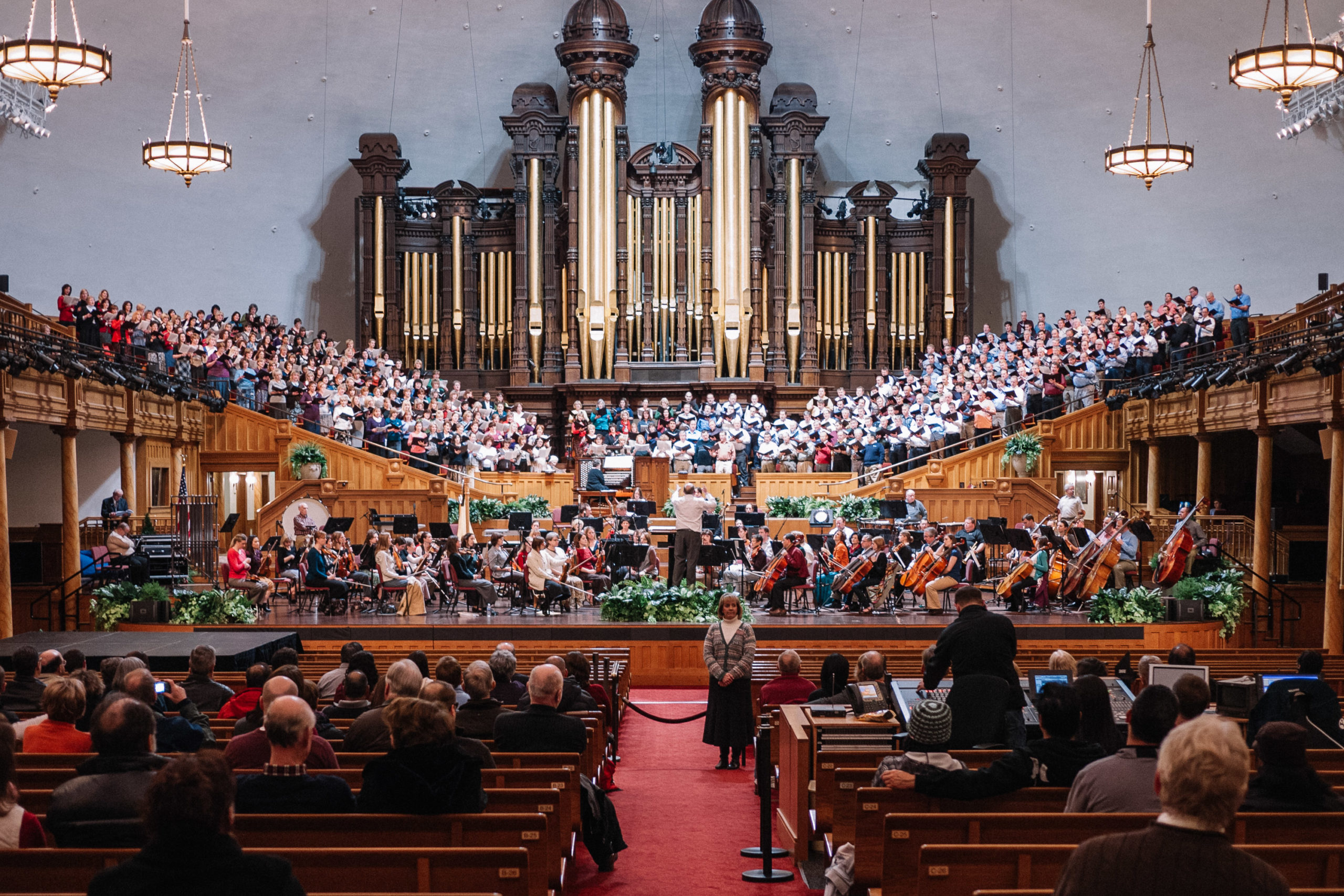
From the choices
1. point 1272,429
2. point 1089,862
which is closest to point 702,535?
point 1272,429

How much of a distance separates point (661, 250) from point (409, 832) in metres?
23.5

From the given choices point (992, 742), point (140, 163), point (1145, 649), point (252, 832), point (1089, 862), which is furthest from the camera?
point (140, 163)

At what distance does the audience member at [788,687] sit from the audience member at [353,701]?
260cm

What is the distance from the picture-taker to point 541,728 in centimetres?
583

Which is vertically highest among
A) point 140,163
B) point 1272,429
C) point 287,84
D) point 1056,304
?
point 287,84

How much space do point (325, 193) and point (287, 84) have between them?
234 cm

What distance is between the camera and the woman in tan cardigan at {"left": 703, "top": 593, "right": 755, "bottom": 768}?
862cm

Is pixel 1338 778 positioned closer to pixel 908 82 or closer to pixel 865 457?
pixel 865 457

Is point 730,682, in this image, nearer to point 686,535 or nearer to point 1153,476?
point 686,535

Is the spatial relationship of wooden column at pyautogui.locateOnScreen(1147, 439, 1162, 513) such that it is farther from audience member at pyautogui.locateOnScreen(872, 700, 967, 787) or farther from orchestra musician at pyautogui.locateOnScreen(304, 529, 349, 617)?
audience member at pyautogui.locateOnScreen(872, 700, 967, 787)

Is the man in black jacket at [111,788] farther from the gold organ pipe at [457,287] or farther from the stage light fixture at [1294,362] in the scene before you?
the gold organ pipe at [457,287]

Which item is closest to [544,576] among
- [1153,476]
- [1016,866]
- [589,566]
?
[589,566]

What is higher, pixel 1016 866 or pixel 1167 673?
pixel 1167 673

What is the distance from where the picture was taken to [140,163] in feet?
83.4
